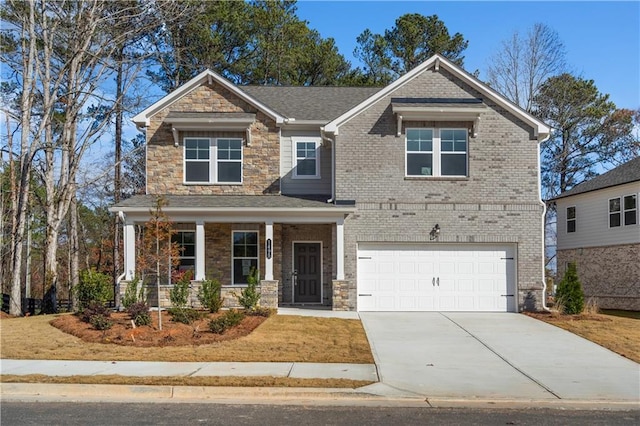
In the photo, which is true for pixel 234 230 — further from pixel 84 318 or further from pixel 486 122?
pixel 486 122

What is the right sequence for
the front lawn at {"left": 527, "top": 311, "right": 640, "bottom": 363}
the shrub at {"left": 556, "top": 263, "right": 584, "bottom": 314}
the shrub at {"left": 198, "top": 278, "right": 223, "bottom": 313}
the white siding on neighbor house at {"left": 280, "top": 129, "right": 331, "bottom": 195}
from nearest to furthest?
the front lawn at {"left": 527, "top": 311, "right": 640, "bottom": 363} → the shrub at {"left": 198, "top": 278, "right": 223, "bottom": 313} → the shrub at {"left": 556, "top": 263, "right": 584, "bottom": 314} → the white siding on neighbor house at {"left": 280, "top": 129, "right": 331, "bottom": 195}

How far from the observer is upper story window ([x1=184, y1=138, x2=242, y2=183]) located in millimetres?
20859

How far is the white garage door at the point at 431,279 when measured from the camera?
63.2 ft

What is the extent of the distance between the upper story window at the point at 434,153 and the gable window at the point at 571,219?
12.2 m

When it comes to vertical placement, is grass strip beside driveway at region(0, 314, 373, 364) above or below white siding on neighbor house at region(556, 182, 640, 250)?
below

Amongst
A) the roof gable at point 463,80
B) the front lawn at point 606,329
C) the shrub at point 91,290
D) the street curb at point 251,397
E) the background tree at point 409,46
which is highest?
the background tree at point 409,46

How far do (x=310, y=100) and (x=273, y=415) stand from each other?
1654 cm

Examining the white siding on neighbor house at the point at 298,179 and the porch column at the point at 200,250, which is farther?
the white siding on neighbor house at the point at 298,179

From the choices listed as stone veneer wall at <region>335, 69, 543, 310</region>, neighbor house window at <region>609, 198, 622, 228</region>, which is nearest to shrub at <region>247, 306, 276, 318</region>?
stone veneer wall at <region>335, 69, 543, 310</region>

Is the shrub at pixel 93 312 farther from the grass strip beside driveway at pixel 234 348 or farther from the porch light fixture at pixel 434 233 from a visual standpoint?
the porch light fixture at pixel 434 233

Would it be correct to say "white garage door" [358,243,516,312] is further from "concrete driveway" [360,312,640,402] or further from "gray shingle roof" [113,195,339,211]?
"gray shingle roof" [113,195,339,211]

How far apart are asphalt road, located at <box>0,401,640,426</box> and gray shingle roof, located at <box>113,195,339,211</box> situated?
10.3 meters

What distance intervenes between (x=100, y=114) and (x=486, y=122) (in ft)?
63.8

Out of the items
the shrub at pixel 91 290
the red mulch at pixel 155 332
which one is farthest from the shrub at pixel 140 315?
the shrub at pixel 91 290
